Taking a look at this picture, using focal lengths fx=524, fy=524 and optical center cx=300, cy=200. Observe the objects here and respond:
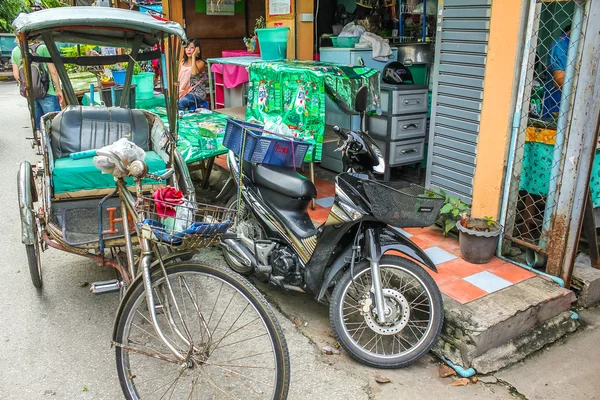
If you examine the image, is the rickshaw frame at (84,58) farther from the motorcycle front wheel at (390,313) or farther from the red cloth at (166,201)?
the motorcycle front wheel at (390,313)

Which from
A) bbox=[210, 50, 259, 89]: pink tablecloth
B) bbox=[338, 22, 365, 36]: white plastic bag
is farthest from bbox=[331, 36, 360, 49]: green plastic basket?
bbox=[210, 50, 259, 89]: pink tablecloth

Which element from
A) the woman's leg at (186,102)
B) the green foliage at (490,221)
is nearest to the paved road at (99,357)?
the green foliage at (490,221)

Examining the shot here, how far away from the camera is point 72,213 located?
174 inches

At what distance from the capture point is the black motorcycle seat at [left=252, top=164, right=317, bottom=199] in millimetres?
4004

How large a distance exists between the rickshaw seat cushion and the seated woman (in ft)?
12.0

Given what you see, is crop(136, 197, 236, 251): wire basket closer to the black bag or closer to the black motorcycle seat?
the black motorcycle seat

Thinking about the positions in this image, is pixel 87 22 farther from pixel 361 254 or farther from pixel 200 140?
pixel 361 254

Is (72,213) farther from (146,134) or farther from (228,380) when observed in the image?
(228,380)

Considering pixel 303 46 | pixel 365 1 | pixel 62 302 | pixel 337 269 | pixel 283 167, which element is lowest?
pixel 62 302

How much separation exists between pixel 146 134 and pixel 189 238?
2.82 m

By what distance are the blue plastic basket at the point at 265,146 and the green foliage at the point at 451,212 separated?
1469mm

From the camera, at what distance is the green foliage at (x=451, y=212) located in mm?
4766

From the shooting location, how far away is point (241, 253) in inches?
165

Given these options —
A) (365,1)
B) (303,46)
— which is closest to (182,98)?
(303,46)
